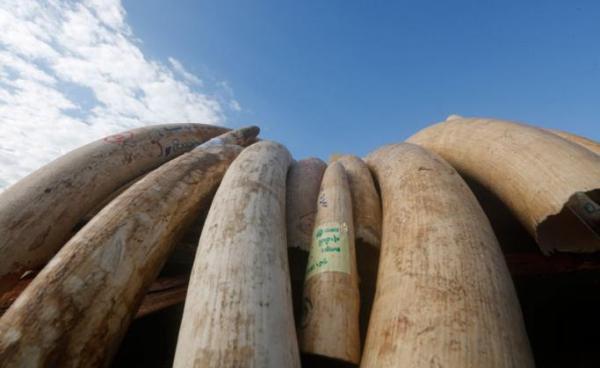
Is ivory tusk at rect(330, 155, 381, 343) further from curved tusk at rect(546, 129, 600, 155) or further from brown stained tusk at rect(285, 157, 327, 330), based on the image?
curved tusk at rect(546, 129, 600, 155)

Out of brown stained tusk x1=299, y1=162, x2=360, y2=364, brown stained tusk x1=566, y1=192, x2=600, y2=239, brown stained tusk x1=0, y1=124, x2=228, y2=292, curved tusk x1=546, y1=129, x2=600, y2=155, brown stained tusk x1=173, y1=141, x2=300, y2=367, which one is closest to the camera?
brown stained tusk x1=173, y1=141, x2=300, y2=367

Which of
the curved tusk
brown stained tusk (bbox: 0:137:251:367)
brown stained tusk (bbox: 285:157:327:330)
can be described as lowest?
brown stained tusk (bbox: 0:137:251:367)

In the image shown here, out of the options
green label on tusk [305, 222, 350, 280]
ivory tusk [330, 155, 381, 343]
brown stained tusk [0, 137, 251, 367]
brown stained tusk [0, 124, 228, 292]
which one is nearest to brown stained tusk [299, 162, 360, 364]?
green label on tusk [305, 222, 350, 280]

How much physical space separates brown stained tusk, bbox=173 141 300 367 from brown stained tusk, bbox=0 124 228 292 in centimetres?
97

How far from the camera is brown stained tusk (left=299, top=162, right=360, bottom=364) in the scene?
1074 millimetres

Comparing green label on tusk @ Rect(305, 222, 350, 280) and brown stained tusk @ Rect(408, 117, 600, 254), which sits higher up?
brown stained tusk @ Rect(408, 117, 600, 254)

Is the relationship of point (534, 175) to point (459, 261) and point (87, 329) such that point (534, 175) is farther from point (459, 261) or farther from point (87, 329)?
point (87, 329)

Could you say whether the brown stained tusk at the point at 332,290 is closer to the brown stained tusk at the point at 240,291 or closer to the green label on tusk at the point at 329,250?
the green label on tusk at the point at 329,250

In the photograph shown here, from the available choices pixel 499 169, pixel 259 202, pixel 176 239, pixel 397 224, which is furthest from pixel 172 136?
pixel 499 169

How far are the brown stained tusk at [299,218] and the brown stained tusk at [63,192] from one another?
1.18 metres

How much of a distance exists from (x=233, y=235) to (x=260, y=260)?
0.18 m

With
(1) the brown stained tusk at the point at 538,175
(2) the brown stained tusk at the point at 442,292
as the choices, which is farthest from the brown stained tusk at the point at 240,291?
(1) the brown stained tusk at the point at 538,175

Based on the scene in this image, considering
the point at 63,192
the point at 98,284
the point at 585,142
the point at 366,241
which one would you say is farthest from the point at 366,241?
the point at 585,142

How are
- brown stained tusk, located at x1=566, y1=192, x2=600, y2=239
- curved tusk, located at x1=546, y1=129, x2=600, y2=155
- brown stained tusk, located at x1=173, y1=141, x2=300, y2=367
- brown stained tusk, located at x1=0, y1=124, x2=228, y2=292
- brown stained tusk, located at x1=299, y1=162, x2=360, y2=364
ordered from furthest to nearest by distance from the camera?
curved tusk, located at x1=546, y1=129, x2=600, y2=155 → brown stained tusk, located at x1=0, y1=124, x2=228, y2=292 → brown stained tusk, located at x1=566, y1=192, x2=600, y2=239 → brown stained tusk, located at x1=299, y1=162, x2=360, y2=364 → brown stained tusk, located at x1=173, y1=141, x2=300, y2=367
